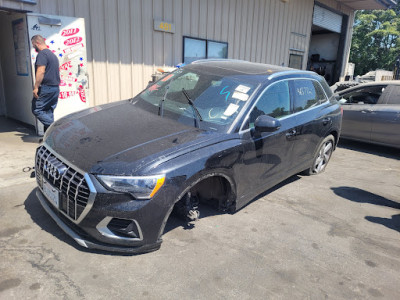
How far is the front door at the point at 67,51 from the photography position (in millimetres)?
5777

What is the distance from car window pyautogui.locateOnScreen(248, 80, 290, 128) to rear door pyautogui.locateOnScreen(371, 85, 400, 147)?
3.90 m

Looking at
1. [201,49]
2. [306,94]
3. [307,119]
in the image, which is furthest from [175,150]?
[201,49]

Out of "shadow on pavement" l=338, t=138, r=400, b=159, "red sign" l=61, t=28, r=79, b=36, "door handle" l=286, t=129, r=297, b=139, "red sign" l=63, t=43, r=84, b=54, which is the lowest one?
"shadow on pavement" l=338, t=138, r=400, b=159

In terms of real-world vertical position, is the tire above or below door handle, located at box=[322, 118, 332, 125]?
below

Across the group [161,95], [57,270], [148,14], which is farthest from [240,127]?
[148,14]

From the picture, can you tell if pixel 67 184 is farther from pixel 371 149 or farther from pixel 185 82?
pixel 371 149

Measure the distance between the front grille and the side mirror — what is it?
1779mm

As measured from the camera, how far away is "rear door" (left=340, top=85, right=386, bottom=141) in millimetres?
6902

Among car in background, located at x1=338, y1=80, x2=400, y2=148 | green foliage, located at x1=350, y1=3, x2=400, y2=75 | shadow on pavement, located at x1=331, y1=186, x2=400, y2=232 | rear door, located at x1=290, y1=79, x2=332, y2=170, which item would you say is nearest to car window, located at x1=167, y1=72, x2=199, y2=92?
rear door, located at x1=290, y1=79, x2=332, y2=170

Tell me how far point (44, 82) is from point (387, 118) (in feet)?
22.8

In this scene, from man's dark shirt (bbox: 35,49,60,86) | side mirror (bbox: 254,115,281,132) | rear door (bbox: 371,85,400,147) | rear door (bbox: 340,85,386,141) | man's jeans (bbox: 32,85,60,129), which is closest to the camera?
side mirror (bbox: 254,115,281,132)

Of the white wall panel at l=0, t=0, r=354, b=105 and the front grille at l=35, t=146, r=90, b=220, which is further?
the white wall panel at l=0, t=0, r=354, b=105

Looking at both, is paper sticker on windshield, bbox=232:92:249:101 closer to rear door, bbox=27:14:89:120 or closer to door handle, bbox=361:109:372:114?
rear door, bbox=27:14:89:120

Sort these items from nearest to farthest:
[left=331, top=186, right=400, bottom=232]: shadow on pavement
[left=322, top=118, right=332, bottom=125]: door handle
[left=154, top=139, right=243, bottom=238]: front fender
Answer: [left=154, top=139, right=243, bottom=238]: front fender, [left=331, top=186, right=400, bottom=232]: shadow on pavement, [left=322, top=118, right=332, bottom=125]: door handle
